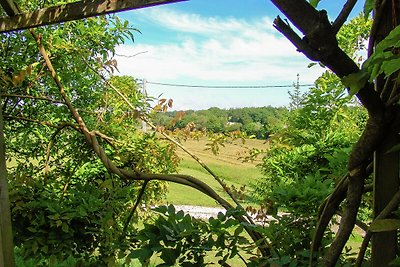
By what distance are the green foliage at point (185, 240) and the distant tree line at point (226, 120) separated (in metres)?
1.13

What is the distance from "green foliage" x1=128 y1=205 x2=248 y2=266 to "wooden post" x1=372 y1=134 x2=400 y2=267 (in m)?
0.27

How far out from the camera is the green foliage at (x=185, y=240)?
0.80 m

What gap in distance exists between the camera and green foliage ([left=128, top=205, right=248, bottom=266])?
80cm

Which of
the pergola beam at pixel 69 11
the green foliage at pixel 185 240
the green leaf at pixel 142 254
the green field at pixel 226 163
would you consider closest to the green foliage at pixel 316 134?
the green field at pixel 226 163

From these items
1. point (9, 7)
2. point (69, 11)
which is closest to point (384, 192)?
point (69, 11)

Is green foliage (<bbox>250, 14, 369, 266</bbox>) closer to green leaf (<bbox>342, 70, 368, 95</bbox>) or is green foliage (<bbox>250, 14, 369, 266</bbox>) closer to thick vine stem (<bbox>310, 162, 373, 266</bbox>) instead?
thick vine stem (<bbox>310, 162, 373, 266</bbox>)

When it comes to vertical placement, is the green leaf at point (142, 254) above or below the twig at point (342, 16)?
below

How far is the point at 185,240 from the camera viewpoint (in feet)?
2.78

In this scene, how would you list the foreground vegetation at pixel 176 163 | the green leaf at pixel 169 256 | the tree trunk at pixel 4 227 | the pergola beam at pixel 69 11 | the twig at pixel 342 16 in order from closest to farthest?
the twig at pixel 342 16, the foreground vegetation at pixel 176 163, the green leaf at pixel 169 256, the pergola beam at pixel 69 11, the tree trunk at pixel 4 227

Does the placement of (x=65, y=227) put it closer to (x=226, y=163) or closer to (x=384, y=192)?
(x=384, y=192)

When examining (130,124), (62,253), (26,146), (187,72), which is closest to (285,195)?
(62,253)

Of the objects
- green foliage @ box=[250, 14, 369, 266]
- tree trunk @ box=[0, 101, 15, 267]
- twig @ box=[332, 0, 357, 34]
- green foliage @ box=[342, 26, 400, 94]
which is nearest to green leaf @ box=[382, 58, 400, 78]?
green foliage @ box=[342, 26, 400, 94]

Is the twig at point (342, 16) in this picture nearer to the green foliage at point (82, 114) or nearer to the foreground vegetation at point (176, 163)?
the foreground vegetation at point (176, 163)

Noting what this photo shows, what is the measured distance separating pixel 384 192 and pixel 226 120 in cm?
153
